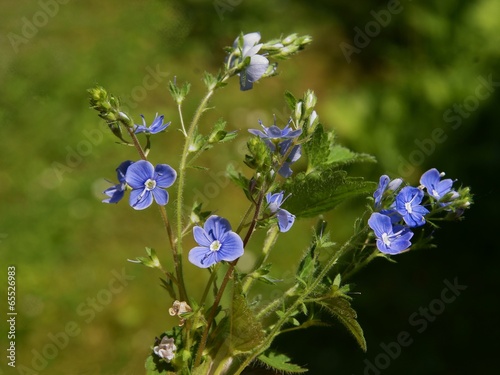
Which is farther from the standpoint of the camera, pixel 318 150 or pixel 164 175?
pixel 318 150

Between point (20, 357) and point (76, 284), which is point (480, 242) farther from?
point (20, 357)

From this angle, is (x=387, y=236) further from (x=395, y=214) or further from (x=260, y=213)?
(x=260, y=213)

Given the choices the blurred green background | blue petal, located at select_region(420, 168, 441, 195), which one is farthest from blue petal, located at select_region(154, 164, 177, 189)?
the blurred green background

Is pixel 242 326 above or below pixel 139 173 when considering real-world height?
below

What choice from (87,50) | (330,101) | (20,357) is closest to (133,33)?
(87,50)

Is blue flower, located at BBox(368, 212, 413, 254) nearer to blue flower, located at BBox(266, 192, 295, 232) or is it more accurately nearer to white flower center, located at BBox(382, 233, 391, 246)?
white flower center, located at BBox(382, 233, 391, 246)

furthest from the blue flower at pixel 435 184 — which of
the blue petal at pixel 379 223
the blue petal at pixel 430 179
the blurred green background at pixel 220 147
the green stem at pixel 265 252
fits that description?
the blurred green background at pixel 220 147

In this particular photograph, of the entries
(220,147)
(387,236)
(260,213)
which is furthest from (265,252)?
(220,147)
